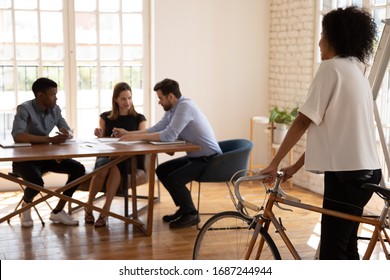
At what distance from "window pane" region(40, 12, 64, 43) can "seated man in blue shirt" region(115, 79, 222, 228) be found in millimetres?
1986

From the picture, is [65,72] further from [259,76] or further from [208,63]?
[259,76]

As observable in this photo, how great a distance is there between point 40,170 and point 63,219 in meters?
0.46

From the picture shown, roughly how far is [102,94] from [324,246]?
456cm

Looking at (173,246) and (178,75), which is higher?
(178,75)

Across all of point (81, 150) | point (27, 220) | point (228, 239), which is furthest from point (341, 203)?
point (27, 220)

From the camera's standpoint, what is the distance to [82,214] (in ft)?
18.8

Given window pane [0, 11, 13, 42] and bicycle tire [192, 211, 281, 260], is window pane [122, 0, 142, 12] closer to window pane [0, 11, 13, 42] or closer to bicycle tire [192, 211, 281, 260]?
window pane [0, 11, 13, 42]

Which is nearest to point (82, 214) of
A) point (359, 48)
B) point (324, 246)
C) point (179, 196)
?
point (179, 196)

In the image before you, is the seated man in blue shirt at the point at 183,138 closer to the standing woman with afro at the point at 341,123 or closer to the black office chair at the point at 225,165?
the black office chair at the point at 225,165

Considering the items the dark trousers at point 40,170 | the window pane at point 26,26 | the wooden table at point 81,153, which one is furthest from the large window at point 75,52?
the wooden table at point 81,153

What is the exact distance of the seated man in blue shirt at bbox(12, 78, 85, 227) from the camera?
5.07 m

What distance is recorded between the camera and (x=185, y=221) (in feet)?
17.4

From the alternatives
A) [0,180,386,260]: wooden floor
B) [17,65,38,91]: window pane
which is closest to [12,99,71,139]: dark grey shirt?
[0,180,386,260]: wooden floor

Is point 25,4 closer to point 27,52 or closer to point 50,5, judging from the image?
point 50,5
